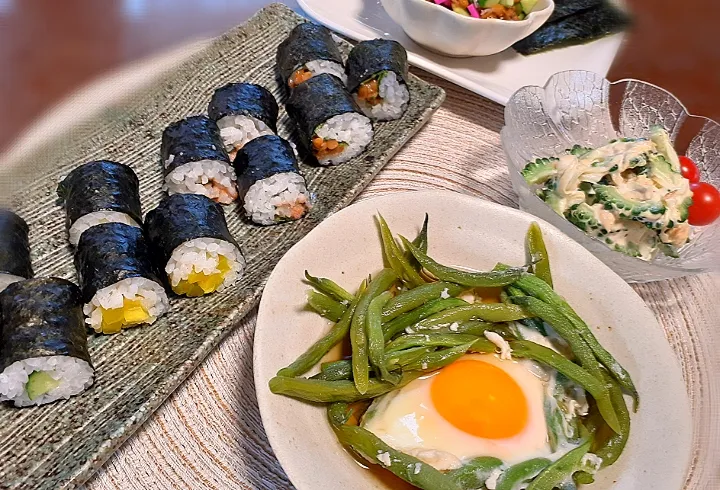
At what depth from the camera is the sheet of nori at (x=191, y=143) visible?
2287mm

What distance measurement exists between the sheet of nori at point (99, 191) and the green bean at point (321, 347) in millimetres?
Result: 970

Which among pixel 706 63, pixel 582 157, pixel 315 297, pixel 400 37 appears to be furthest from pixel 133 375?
pixel 706 63

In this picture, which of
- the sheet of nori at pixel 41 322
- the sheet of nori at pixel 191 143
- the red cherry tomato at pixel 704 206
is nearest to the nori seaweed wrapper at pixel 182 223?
the sheet of nori at pixel 191 143

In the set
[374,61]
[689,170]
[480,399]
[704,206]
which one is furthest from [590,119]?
[480,399]

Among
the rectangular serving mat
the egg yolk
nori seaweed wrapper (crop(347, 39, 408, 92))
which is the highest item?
nori seaweed wrapper (crop(347, 39, 408, 92))

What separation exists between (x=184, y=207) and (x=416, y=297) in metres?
0.90

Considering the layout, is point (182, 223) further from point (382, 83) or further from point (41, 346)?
point (382, 83)

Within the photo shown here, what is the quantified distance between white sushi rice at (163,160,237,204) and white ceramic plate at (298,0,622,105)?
1.09 m

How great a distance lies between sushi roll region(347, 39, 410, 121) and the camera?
261 cm

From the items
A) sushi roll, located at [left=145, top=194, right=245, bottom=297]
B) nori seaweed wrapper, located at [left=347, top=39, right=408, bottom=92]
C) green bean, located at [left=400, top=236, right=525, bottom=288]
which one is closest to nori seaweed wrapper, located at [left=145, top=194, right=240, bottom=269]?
sushi roll, located at [left=145, top=194, right=245, bottom=297]

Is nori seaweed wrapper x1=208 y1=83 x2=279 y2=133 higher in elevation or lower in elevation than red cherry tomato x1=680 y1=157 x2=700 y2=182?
higher

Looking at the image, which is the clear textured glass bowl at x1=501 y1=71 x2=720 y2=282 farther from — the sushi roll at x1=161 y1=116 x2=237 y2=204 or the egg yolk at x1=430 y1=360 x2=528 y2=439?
the sushi roll at x1=161 y1=116 x2=237 y2=204

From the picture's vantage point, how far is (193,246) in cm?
201

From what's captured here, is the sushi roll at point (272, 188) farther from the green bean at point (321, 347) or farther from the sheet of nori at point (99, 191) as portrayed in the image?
the green bean at point (321, 347)
